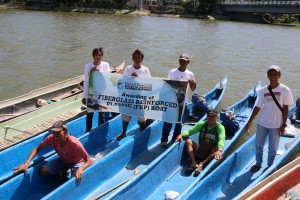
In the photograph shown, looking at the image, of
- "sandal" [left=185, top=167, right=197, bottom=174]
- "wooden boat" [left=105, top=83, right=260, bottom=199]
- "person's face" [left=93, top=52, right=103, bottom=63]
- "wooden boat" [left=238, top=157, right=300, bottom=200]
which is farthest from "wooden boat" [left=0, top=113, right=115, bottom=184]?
"wooden boat" [left=238, top=157, right=300, bottom=200]

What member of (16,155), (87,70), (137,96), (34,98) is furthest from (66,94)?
(16,155)

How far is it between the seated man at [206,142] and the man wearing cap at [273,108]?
2.17 ft

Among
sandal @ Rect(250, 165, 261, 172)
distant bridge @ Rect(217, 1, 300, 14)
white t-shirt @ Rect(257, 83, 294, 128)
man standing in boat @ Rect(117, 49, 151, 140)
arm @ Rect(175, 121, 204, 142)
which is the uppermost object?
distant bridge @ Rect(217, 1, 300, 14)

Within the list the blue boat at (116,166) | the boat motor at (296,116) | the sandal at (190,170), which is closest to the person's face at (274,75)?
the sandal at (190,170)

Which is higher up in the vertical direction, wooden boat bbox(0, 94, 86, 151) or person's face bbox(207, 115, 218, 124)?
person's face bbox(207, 115, 218, 124)

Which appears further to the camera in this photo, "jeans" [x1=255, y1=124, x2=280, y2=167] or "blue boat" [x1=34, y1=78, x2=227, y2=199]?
"jeans" [x1=255, y1=124, x2=280, y2=167]

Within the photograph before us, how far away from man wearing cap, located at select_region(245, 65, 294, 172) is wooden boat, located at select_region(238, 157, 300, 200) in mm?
586

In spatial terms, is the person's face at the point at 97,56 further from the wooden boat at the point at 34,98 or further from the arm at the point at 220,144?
the wooden boat at the point at 34,98

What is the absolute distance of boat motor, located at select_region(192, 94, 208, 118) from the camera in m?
8.95

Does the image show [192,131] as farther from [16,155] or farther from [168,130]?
[16,155]

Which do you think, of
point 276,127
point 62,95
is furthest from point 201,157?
point 62,95

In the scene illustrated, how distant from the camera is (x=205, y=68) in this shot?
19203 mm

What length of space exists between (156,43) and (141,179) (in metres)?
22.4

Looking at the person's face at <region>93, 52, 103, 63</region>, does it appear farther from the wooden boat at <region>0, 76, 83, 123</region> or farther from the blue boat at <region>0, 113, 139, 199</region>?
the wooden boat at <region>0, 76, 83, 123</region>
